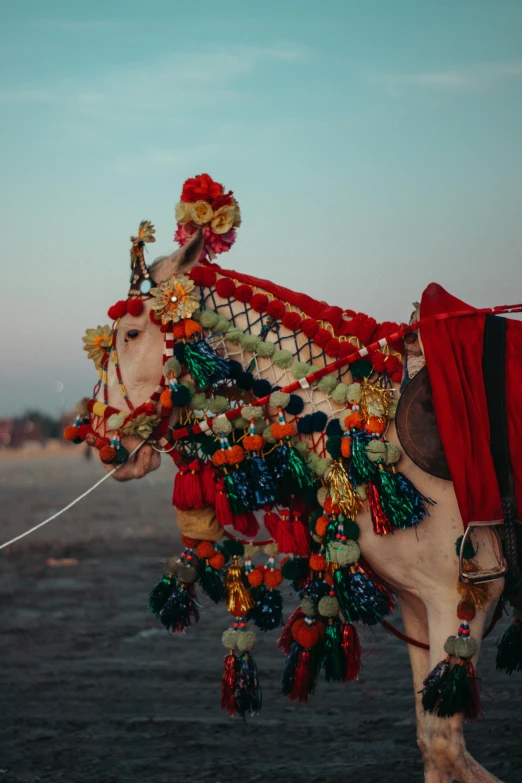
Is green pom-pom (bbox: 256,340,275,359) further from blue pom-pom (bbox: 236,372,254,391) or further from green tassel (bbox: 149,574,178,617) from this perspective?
green tassel (bbox: 149,574,178,617)

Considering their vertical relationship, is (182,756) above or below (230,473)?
below

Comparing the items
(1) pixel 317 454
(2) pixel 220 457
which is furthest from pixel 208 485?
(1) pixel 317 454

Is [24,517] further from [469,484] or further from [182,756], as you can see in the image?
[469,484]

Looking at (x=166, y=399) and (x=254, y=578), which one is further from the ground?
(x=166, y=399)

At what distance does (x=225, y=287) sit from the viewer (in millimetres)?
4629

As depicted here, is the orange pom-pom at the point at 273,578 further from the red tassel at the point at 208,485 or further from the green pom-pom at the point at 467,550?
the green pom-pom at the point at 467,550

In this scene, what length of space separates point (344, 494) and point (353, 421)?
1.05 ft

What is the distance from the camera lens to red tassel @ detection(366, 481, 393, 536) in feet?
13.8

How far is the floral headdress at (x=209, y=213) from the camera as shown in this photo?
471 cm

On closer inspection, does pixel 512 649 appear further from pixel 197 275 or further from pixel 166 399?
pixel 197 275

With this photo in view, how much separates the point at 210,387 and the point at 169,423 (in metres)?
0.26

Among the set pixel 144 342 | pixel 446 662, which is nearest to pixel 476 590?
pixel 446 662

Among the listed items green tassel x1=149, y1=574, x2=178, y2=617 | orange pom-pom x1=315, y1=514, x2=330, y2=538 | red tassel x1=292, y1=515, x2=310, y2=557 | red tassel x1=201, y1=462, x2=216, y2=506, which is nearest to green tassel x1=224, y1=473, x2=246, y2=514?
red tassel x1=201, y1=462, x2=216, y2=506

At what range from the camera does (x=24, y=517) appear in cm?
1933
